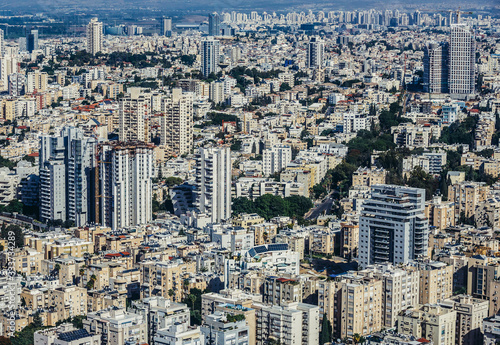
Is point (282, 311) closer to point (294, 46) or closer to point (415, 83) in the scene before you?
point (415, 83)

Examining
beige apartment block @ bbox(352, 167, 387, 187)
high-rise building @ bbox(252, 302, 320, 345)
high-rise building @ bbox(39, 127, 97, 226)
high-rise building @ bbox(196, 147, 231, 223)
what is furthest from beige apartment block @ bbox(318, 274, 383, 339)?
beige apartment block @ bbox(352, 167, 387, 187)

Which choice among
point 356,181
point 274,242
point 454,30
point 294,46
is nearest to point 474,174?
point 356,181

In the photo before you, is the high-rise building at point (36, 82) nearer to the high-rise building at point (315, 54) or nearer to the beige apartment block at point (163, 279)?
the high-rise building at point (315, 54)

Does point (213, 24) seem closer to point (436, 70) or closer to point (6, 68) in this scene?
point (6, 68)

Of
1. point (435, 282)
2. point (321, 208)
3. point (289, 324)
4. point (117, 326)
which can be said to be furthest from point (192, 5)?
point (117, 326)

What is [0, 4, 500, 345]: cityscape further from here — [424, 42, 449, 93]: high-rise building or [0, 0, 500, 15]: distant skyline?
[0, 0, 500, 15]: distant skyline

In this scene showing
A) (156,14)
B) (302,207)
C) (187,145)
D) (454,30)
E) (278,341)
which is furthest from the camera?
(156,14)
